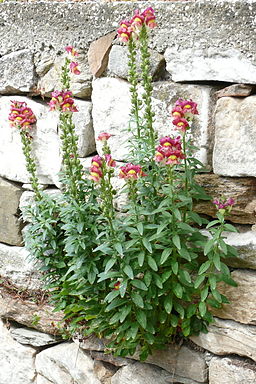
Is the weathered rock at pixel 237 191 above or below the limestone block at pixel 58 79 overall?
below

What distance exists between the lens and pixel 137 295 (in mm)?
2500

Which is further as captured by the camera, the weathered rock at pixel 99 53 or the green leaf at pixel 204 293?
the weathered rock at pixel 99 53

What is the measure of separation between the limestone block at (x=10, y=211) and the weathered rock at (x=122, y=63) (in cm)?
88

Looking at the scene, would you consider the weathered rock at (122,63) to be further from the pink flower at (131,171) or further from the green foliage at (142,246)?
the pink flower at (131,171)

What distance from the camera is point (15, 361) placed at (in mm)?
3309

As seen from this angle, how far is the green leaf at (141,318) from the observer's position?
8.19 ft

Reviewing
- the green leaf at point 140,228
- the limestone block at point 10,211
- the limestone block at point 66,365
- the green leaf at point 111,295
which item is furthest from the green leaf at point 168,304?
the limestone block at point 10,211

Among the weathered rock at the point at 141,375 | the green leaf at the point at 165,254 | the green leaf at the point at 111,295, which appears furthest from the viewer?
the weathered rock at the point at 141,375

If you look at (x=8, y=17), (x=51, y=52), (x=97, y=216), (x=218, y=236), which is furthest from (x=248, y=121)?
(x=8, y=17)

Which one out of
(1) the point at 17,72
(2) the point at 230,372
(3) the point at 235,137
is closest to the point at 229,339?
(2) the point at 230,372

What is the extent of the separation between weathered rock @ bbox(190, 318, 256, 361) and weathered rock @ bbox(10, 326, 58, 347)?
890 millimetres

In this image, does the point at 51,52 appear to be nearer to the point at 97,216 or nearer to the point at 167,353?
the point at 97,216

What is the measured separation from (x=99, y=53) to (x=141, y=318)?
120 cm

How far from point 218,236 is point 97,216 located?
0.60m
